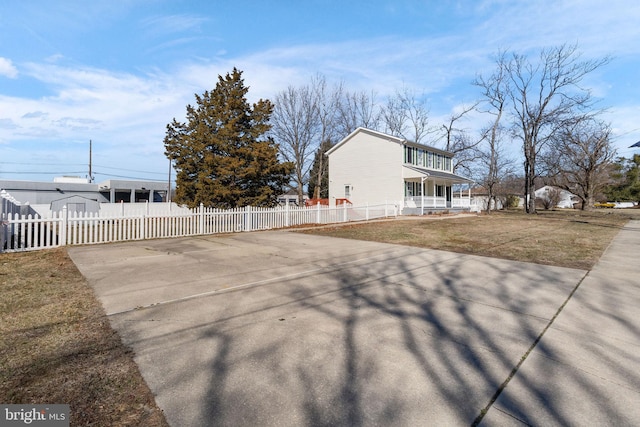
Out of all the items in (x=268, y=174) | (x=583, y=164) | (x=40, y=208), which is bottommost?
(x=40, y=208)

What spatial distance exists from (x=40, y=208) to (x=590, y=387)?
1151 inches

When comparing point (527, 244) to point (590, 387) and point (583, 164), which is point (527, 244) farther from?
point (583, 164)

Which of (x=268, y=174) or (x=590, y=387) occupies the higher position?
(x=268, y=174)

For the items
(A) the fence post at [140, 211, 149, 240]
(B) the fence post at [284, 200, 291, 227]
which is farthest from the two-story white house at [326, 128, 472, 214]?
(A) the fence post at [140, 211, 149, 240]

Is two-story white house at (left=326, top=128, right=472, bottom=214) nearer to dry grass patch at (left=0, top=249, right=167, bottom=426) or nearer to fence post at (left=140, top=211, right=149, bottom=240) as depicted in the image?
fence post at (left=140, top=211, right=149, bottom=240)

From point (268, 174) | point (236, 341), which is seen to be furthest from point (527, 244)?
point (268, 174)

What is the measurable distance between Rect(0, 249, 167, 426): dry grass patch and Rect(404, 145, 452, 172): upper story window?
24842 mm

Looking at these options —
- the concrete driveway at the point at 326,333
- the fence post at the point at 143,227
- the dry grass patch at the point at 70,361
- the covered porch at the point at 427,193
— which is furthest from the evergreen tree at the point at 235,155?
the covered porch at the point at 427,193

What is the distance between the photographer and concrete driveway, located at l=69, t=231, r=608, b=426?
2.22 meters

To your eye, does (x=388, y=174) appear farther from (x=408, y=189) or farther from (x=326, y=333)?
(x=326, y=333)

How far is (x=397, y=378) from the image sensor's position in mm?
2562

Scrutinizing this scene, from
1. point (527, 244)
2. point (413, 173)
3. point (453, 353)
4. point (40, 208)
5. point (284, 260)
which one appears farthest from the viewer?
point (413, 173)

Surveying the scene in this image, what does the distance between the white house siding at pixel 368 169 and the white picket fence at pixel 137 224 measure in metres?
8.52

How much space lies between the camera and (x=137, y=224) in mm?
10844
